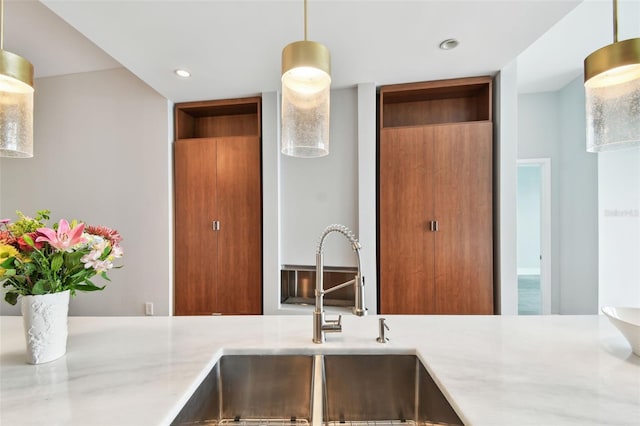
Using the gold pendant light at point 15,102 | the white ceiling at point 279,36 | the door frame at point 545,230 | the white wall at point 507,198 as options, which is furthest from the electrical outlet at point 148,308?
the door frame at point 545,230

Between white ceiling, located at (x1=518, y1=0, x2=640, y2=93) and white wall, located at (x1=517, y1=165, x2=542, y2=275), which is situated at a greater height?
white ceiling, located at (x1=518, y1=0, x2=640, y2=93)

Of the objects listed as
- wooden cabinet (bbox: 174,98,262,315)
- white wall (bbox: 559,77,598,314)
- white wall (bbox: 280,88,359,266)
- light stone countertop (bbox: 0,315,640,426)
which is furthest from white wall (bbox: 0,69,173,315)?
white wall (bbox: 559,77,598,314)

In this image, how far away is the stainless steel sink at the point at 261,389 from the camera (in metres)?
0.95

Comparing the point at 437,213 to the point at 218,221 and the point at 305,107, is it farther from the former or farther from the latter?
the point at 218,221

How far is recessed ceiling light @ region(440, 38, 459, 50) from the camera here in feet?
6.46

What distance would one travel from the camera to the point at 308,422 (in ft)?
3.07

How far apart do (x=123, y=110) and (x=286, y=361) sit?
10.5 ft

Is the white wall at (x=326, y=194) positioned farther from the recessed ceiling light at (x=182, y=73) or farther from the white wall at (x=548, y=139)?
the white wall at (x=548, y=139)

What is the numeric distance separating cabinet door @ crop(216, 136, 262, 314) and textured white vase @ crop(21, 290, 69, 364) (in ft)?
6.45

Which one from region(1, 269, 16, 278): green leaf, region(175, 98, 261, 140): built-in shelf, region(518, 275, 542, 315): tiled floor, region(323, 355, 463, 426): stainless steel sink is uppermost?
region(175, 98, 261, 140): built-in shelf

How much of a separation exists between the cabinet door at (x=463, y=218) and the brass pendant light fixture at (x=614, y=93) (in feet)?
5.40

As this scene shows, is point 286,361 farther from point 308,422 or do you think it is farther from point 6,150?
point 6,150

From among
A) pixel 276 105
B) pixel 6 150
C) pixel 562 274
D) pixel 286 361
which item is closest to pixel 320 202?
pixel 276 105

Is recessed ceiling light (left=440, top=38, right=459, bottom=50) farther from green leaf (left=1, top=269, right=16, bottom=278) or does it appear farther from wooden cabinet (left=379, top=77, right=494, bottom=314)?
green leaf (left=1, top=269, right=16, bottom=278)
